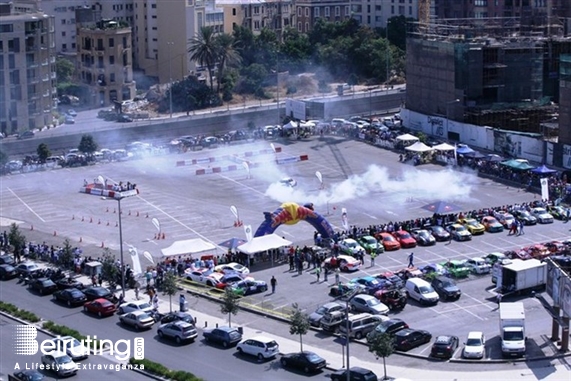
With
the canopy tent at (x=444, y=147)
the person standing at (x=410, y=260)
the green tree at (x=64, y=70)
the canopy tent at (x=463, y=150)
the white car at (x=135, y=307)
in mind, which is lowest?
the white car at (x=135, y=307)

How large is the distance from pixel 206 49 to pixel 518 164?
163 ft

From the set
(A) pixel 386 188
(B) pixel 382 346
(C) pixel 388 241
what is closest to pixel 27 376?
(B) pixel 382 346

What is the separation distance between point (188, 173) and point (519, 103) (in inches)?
1066

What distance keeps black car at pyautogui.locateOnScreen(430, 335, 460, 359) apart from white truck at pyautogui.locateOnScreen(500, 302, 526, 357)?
185 cm

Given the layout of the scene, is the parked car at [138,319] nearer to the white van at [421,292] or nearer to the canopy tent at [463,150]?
the white van at [421,292]

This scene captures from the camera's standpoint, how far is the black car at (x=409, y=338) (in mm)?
43312

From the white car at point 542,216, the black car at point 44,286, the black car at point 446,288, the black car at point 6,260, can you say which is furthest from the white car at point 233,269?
the white car at point 542,216

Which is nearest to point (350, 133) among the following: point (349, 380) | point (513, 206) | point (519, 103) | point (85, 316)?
point (519, 103)

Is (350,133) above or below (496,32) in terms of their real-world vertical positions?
below

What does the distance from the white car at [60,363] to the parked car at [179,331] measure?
15.0ft

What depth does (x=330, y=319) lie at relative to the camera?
45.6m

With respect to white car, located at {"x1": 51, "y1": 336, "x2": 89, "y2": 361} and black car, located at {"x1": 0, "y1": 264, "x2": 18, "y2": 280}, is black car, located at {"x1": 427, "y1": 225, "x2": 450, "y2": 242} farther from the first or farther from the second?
white car, located at {"x1": 51, "y1": 336, "x2": 89, "y2": 361}

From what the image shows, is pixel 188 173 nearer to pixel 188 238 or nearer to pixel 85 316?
pixel 188 238

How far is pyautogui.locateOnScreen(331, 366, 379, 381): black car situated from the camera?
128 feet
